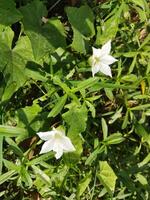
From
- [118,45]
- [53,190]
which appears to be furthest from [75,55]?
[53,190]

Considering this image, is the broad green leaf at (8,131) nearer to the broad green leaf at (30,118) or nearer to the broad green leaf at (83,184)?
the broad green leaf at (30,118)

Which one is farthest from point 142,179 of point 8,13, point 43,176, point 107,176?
point 8,13

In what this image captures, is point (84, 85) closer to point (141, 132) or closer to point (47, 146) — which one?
point (47, 146)

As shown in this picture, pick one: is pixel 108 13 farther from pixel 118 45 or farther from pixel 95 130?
pixel 95 130

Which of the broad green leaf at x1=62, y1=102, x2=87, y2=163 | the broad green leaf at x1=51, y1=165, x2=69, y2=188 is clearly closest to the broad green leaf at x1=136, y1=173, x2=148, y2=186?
the broad green leaf at x1=51, y1=165, x2=69, y2=188

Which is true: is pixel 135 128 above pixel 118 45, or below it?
below
